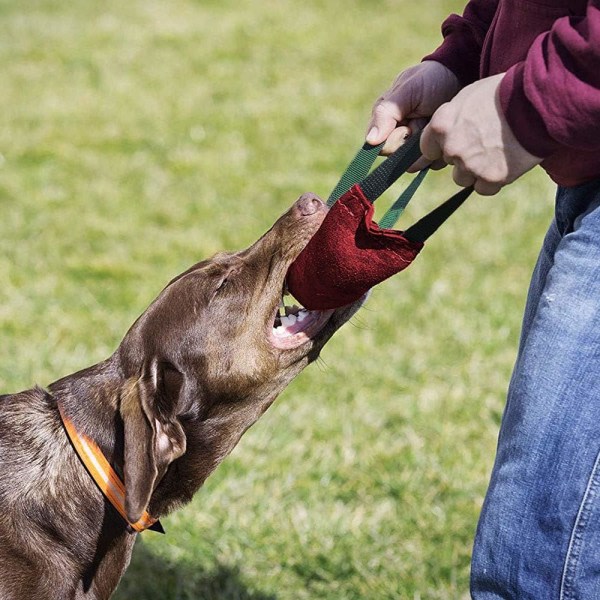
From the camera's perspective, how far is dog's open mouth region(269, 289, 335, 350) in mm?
3592

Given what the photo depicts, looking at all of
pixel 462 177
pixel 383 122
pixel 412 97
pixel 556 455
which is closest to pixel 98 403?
pixel 383 122

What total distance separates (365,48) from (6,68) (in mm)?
4547

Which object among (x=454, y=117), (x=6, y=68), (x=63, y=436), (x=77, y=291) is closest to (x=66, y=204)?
(x=77, y=291)

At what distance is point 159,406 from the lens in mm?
3461

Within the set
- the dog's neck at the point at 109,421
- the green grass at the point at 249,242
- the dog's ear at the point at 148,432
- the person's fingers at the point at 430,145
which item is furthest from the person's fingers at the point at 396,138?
the green grass at the point at 249,242

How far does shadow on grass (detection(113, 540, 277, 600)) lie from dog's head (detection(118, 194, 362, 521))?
90cm

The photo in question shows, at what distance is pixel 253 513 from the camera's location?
16.0 feet

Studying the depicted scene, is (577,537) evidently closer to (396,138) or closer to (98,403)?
(396,138)

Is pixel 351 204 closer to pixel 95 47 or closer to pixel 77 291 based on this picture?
pixel 77 291

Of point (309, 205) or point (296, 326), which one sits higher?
point (309, 205)

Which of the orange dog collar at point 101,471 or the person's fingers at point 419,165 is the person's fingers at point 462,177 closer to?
the person's fingers at point 419,165

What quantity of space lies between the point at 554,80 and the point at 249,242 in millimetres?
5686

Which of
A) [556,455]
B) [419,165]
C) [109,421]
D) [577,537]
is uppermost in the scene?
[419,165]

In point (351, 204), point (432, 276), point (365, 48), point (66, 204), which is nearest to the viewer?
point (351, 204)
